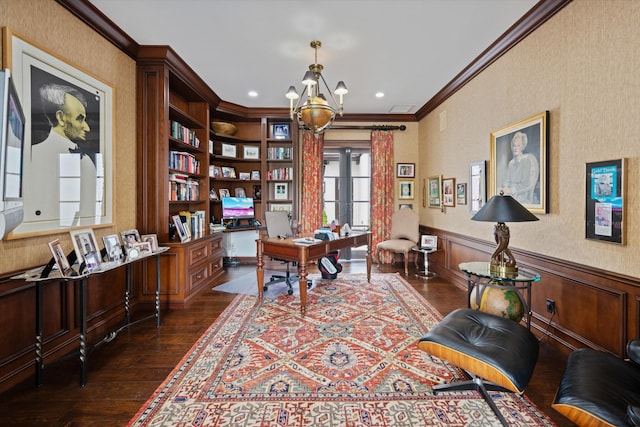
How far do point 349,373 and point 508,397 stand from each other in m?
1.00

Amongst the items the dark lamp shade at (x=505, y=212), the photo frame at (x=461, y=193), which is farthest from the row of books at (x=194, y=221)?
the photo frame at (x=461, y=193)

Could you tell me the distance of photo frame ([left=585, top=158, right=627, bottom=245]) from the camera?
76.5 inches

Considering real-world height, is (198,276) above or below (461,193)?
below

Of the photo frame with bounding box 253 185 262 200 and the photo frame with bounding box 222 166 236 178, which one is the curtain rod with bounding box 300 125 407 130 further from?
the photo frame with bounding box 222 166 236 178

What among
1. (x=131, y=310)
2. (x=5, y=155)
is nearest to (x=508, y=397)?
(x=5, y=155)

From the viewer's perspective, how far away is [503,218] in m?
2.30

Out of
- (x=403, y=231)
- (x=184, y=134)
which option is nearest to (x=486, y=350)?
(x=403, y=231)

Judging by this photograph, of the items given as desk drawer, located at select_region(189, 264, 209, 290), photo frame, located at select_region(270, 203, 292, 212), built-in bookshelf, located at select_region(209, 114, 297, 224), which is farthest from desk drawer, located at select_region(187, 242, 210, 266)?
photo frame, located at select_region(270, 203, 292, 212)

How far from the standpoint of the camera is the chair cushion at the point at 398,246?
190 inches

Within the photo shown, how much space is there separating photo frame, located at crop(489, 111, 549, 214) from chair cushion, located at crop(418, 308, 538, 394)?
128 centimetres

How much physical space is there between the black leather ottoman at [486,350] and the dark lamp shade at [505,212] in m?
0.76

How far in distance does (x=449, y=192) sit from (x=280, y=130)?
3.12 meters

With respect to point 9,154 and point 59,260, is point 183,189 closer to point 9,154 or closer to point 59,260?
point 59,260

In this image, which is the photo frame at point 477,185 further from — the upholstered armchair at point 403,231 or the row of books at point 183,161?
the row of books at point 183,161
